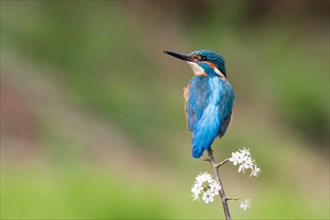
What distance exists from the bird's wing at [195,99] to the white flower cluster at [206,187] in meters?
0.31

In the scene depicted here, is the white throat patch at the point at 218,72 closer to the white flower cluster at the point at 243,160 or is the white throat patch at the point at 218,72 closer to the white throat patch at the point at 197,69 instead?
the white throat patch at the point at 197,69

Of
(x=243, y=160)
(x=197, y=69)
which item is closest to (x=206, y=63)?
(x=197, y=69)

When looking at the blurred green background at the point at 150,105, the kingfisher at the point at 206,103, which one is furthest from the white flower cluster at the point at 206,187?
the blurred green background at the point at 150,105

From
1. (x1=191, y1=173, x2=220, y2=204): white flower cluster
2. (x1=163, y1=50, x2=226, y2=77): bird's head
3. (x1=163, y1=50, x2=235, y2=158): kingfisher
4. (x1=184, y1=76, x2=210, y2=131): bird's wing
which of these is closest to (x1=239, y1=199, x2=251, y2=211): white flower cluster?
(x1=191, y1=173, x2=220, y2=204): white flower cluster

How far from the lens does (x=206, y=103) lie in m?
2.15

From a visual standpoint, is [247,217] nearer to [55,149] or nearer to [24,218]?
[24,218]

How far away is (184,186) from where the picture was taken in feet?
24.5

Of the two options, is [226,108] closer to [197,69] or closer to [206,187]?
[197,69]

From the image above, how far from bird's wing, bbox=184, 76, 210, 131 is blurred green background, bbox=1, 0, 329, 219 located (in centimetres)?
294

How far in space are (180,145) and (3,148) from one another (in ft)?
5.86

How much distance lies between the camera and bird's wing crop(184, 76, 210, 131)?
2117mm

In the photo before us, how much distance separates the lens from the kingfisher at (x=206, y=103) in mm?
2043

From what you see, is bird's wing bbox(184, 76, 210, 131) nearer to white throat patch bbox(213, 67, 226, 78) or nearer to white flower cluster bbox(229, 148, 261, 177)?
white throat patch bbox(213, 67, 226, 78)

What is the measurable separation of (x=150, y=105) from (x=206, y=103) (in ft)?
24.2
